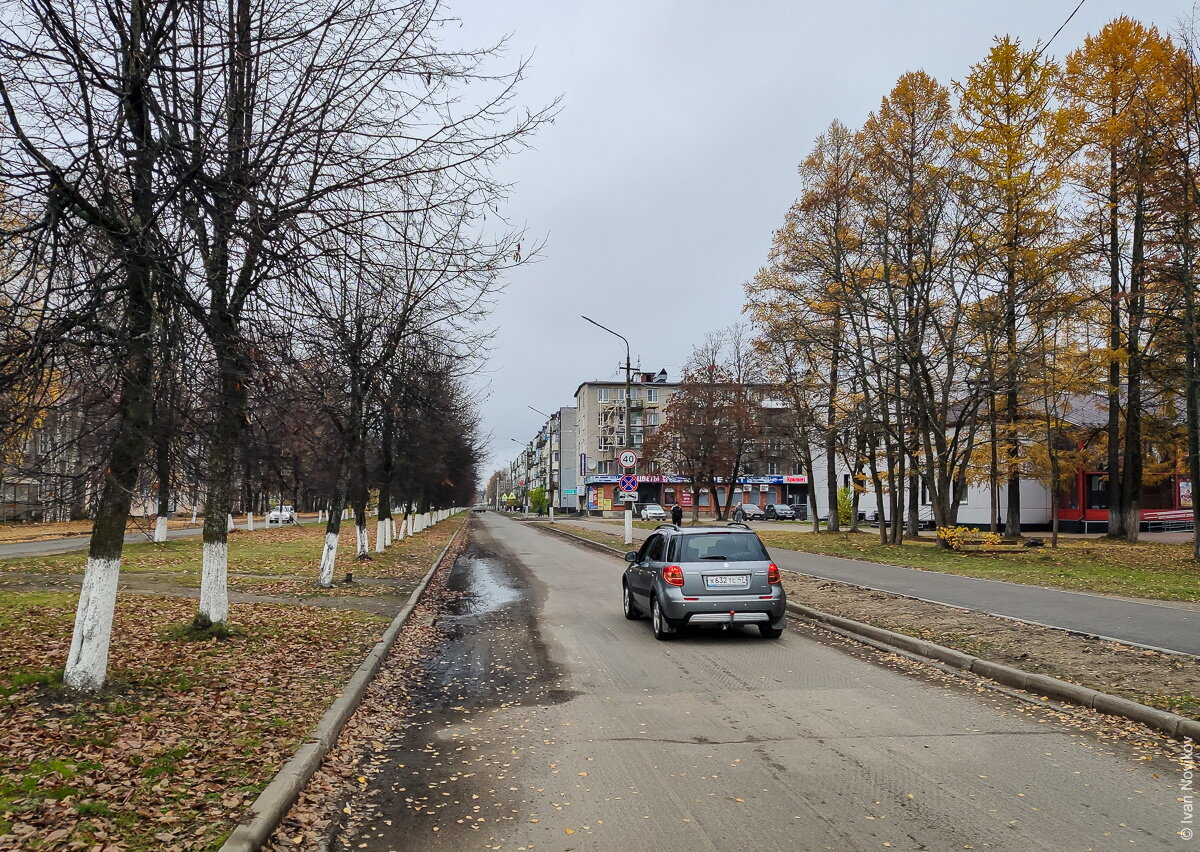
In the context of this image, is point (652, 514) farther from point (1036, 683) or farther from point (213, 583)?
point (1036, 683)

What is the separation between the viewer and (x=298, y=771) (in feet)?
17.4

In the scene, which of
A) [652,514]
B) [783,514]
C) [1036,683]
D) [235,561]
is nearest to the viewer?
[1036,683]

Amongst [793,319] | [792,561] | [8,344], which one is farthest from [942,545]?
[8,344]

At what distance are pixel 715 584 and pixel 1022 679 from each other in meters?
3.79

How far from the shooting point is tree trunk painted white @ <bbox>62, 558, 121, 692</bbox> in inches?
254

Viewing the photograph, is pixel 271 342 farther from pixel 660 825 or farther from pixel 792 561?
pixel 792 561

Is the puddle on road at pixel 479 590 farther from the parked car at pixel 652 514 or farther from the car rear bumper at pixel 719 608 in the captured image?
the parked car at pixel 652 514

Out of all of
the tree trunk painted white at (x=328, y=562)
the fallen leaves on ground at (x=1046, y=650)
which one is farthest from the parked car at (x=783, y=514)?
the tree trunk painted white at (x=328, y=562)

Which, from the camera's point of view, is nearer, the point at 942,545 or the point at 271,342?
the point at 271,342

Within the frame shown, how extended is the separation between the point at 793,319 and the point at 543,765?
23333mm

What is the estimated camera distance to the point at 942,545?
2578 centimetres

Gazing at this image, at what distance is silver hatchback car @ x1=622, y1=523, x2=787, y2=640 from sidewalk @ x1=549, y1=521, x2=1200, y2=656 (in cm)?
375

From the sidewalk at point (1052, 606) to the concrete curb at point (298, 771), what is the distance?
8.59m

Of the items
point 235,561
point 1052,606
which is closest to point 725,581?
point 1052,606
